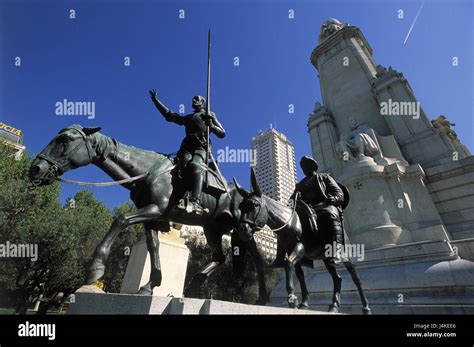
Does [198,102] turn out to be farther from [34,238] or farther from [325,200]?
[34,238]

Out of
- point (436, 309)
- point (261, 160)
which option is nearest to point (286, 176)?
point (261, 160)

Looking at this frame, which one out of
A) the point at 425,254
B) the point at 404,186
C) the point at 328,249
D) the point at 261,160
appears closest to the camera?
the point at 328,249

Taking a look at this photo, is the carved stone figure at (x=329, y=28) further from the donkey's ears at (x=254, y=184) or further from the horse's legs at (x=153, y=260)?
the horse's legs at (x=153, y=260)

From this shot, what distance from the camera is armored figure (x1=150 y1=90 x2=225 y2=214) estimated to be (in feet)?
18.5

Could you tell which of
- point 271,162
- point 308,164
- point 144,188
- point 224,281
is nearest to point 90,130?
point 144,188

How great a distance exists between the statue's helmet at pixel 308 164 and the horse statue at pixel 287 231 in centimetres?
157

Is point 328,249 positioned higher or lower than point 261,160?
lower

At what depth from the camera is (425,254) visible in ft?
36.5

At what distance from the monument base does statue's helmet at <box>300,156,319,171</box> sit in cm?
425

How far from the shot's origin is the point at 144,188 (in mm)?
5215
